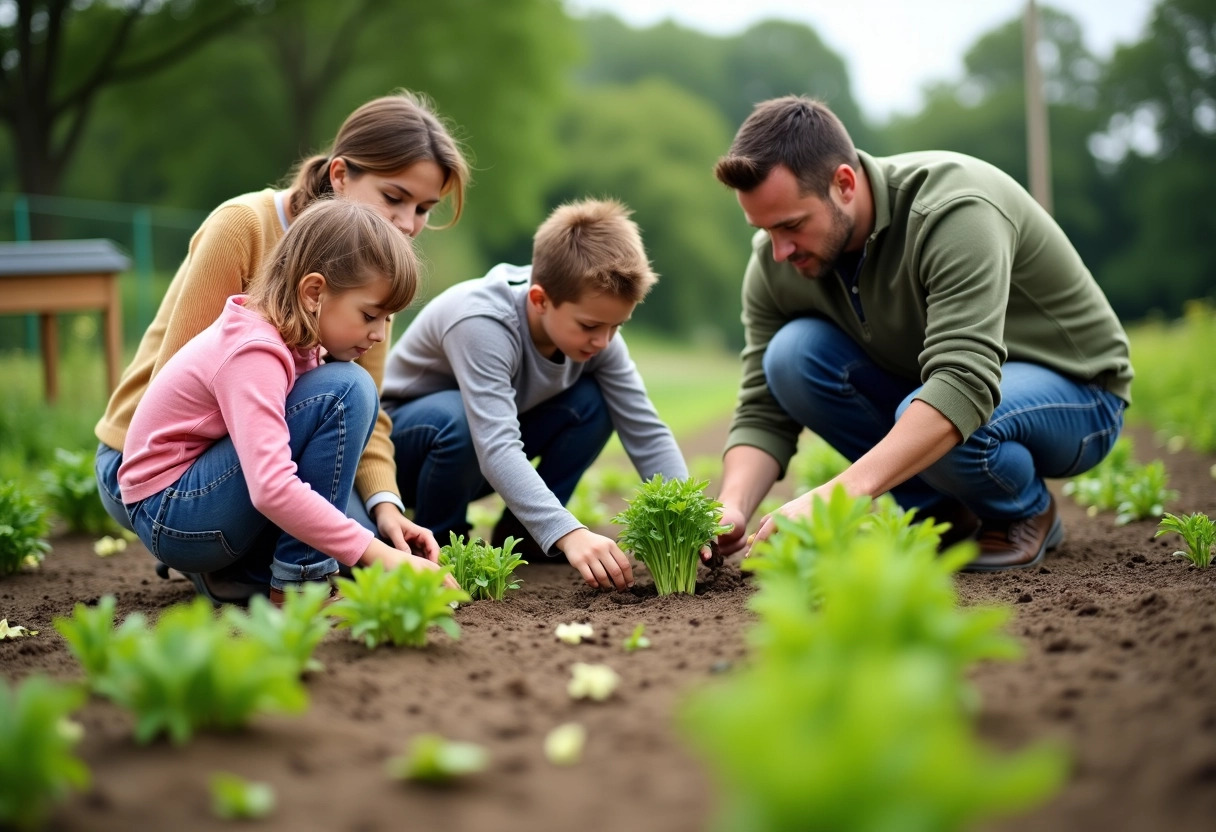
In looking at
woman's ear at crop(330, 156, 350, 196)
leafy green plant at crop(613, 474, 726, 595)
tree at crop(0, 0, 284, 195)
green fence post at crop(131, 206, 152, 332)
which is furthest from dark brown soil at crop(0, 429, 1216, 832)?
tree at crop(0, 0, 284, 195)

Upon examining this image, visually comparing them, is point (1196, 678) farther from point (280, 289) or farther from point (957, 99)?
point (957, 99)

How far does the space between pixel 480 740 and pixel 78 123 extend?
18382mm

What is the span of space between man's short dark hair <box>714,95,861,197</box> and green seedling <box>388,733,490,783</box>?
7.41 feet

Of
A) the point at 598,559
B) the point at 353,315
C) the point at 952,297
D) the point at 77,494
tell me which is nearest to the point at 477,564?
the point at 598,559

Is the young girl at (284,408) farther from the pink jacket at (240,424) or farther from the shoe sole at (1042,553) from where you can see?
the shoe sole at (1042,553)

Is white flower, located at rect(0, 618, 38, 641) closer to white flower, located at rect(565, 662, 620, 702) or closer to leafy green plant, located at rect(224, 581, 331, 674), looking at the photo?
leafy green plant, located at rect(224, 581, 331, 674)

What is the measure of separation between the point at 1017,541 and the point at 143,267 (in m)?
13.1

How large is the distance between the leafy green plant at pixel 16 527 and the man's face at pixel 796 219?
284 centimetres

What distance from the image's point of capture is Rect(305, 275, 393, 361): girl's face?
2.85 m

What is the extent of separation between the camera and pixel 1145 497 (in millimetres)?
4023

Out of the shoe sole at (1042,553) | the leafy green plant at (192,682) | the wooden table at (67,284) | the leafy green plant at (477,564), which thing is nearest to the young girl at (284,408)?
the leafy green plant at (477,564)

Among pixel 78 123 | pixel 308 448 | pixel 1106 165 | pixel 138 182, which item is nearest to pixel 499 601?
pixel 308 448

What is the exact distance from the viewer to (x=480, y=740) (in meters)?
1.78

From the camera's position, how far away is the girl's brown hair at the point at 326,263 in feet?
9.25
